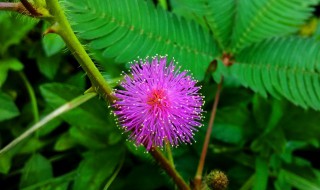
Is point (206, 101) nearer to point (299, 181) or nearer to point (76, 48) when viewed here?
point (299, 181)

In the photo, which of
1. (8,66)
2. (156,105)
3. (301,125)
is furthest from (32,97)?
(301,125)

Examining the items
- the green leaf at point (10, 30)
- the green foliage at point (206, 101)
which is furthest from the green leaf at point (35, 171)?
the green leaf at point (10, 30)

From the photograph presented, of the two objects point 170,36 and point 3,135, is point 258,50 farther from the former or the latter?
point 3,135

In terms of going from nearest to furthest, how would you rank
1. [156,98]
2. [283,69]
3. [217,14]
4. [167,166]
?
[156,98]
[167,166]
[283,69]
[217,14]

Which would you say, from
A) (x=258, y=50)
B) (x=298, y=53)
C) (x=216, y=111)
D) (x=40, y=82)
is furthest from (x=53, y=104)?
(x=298, y=53)

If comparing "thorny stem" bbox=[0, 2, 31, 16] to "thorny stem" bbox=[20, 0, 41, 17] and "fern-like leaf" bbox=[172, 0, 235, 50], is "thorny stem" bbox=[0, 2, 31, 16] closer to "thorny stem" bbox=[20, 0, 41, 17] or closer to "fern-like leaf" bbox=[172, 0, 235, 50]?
"thorny stem" bbox=[20, 0, 41, 17]

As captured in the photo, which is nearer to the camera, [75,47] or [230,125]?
[75,47]

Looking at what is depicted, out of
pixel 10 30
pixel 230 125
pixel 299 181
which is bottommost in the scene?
pixel 299 181

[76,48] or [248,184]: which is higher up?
[76,48]
